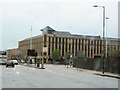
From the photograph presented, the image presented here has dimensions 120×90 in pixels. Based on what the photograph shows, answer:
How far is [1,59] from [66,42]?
76.7 meters

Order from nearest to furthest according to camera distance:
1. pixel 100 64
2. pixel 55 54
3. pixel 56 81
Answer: pixel 56 81
pixel 100 64
pixel 55 54

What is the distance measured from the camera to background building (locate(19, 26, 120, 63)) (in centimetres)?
13551

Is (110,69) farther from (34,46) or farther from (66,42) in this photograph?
(34,46)

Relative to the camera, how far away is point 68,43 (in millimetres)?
140875

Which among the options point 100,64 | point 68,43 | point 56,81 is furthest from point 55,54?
point 56,81

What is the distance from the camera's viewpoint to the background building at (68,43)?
135512 millimetres

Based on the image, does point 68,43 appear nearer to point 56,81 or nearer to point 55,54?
point 55,54

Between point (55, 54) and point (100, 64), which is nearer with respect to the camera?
point (100, 64)

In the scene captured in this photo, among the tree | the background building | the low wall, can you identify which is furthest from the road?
the background building

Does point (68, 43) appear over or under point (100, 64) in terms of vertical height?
over

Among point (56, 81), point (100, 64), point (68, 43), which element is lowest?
point (56, 81)

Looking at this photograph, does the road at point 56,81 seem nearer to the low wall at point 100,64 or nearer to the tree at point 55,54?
the low wall at point 100,64

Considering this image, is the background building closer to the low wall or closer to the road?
the low wall

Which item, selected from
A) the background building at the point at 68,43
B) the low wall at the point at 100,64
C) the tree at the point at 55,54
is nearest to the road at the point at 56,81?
the low wall at the point at 100,64
